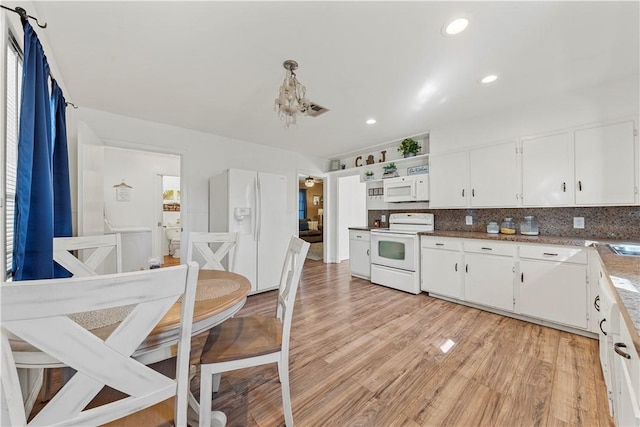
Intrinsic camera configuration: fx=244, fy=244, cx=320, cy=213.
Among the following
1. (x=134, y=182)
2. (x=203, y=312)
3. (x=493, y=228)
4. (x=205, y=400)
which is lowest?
(x=205, y=400)

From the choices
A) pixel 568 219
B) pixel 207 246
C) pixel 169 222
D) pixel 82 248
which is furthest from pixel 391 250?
pixel 169 222

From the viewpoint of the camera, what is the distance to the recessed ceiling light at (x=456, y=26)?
1599mm

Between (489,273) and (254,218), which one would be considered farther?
(254,218)

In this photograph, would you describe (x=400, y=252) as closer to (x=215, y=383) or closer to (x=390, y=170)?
(x=390, y=170)

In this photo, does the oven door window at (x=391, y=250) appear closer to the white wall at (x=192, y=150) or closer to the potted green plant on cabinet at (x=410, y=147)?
the potted green plant on cabinet at (x=410, y=147)

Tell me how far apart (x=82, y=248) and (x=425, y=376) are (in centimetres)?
267

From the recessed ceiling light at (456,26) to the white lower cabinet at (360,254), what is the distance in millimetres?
2944

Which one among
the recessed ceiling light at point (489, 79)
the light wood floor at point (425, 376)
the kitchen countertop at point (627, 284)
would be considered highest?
the recessed ceiling light at point (489, 79)

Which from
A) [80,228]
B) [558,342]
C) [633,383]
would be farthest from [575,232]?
[80,228]

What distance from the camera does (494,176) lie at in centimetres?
305

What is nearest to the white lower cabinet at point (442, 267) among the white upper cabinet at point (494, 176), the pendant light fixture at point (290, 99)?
the white upper cabinet at point (494, 176)

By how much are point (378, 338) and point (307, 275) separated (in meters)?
2.49

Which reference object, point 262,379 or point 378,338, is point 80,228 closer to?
point 262,379

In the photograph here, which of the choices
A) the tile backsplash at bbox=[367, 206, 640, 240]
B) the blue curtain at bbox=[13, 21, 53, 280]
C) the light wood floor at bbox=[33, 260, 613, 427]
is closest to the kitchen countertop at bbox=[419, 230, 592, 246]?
the tile backsplash at bbox=[367, 206, 640, 240]
